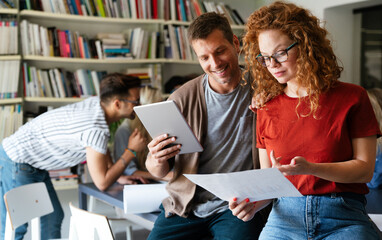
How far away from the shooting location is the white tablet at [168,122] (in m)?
1.68

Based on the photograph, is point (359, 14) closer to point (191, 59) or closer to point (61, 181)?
point (191, 59)

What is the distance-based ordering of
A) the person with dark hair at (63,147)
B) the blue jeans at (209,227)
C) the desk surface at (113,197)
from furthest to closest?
1. the person with dark hair at (63,147)
2. the desk surface at (113,197)
3. the blue jeans at (209,227)

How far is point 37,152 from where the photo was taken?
2.78 meters

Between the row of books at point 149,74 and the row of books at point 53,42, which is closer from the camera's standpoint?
the row of books at point 53,42

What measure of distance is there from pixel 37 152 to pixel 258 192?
5.86ft

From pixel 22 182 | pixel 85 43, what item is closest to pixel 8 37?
pixel 85 43

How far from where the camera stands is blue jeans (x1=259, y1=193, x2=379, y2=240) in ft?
4.50

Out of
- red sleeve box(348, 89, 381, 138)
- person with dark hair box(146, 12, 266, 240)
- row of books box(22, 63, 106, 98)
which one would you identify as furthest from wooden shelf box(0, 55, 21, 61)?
red sleeve box(348, 89, 381, 138)

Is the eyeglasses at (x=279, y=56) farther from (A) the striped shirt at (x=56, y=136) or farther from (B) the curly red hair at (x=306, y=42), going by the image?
(A) the striped shirt at (x=56, y=136)

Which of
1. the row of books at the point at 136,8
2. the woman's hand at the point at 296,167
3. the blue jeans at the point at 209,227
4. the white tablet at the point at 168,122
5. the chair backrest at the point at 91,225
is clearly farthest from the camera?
the row of books at the point at 136,8

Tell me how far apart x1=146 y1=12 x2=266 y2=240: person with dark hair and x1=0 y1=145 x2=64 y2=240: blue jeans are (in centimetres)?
113

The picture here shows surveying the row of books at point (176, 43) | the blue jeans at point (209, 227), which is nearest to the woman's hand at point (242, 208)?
the blue jeans at point (209, 227)

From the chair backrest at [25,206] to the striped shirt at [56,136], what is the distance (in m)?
0.41

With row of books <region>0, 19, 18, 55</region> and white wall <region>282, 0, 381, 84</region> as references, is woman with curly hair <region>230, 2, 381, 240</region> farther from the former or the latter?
white wall <region>282, 0, 381, 84</region>
